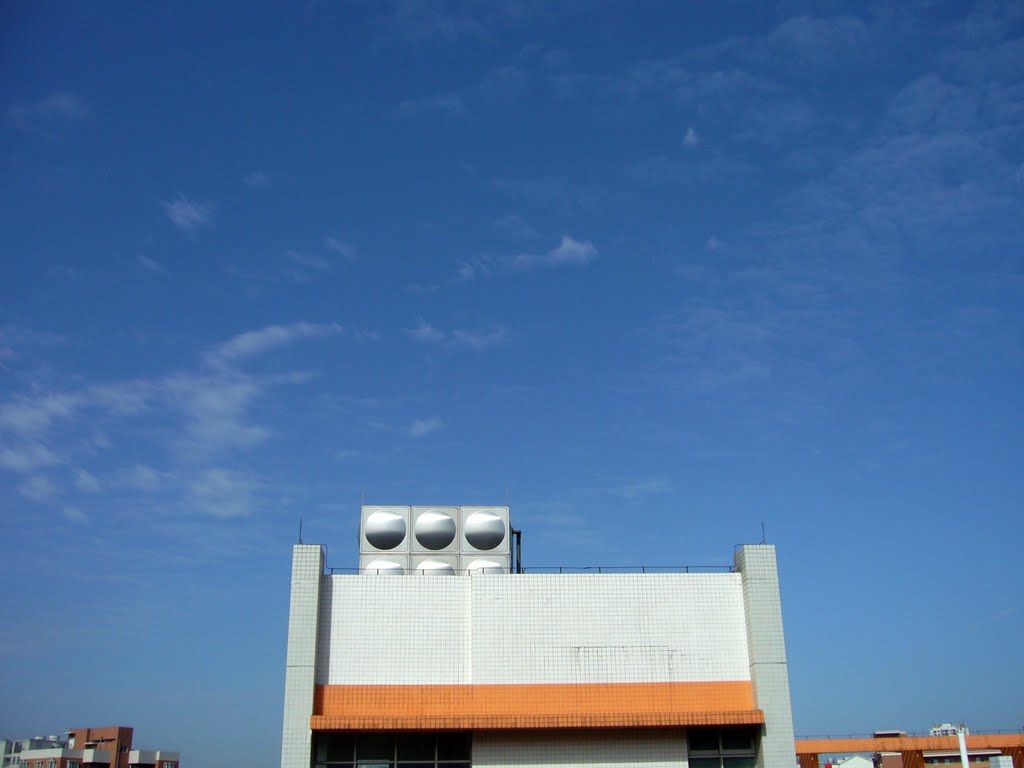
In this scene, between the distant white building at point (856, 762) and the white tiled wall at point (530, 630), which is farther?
the distant white building at point (856, 762)

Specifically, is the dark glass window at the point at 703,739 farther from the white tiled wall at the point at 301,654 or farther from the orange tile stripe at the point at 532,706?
the white tiled wall at the point at 301,654

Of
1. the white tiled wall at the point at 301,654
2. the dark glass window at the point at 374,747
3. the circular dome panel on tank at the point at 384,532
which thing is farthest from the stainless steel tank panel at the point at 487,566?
the dark glass window at the point at 374,747

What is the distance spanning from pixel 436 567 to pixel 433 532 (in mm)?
1299

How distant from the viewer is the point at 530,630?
31719 mm

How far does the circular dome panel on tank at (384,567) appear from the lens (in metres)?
33.2

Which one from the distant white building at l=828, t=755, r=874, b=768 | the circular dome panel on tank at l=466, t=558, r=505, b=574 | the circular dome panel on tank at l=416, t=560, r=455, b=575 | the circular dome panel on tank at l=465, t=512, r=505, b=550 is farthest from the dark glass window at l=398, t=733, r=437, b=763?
the distant white building at l=828, t=755, r=874, b=768

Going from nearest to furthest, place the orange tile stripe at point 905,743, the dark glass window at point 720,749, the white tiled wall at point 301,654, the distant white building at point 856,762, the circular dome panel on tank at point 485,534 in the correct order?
the white tiled wall at point 301,654, the dark glass window at point 720,749, the circular dome panel on tank at point 485,534, the orange tile stripe at point 905,743, the distant white building at point 856,762

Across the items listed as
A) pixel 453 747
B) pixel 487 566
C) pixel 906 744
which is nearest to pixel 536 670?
pixel 453 747

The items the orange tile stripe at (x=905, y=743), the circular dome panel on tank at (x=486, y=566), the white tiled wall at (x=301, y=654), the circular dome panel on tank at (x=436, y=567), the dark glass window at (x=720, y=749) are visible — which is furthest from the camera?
the orange tile stripe at (x=905, y=743)

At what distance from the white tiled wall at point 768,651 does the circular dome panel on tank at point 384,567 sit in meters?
12.4

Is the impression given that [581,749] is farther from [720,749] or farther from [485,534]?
[485,534]

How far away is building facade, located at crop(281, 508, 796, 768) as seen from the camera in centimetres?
3038

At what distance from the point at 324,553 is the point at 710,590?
1381 centimetres

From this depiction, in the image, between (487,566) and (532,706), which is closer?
(532,706)
